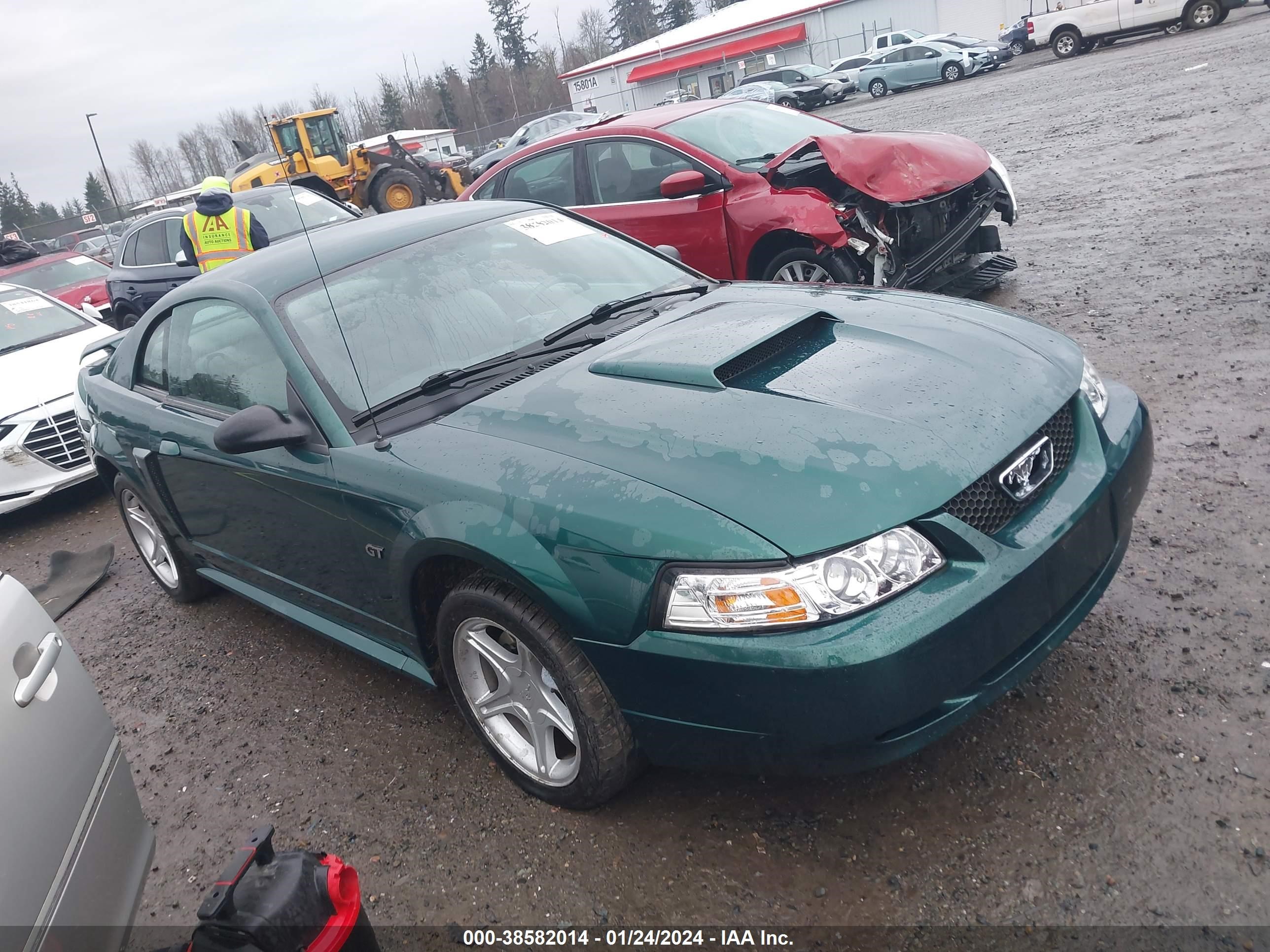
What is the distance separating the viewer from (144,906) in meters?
2.73

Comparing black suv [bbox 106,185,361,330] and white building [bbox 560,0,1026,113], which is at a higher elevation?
white building [bbox 560,0,1026,113]

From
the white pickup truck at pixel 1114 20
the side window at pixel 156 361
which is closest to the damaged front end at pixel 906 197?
the side window at pixel 156 361

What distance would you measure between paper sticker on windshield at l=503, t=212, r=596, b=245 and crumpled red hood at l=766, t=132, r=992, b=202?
2315 mm

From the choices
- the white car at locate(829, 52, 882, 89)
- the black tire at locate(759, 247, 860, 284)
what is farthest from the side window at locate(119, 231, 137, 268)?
the white car at locate(829, 52, 882, 89)

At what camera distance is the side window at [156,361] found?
3928 mm

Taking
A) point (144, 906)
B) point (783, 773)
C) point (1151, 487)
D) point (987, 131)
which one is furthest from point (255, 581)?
point (987, 131)

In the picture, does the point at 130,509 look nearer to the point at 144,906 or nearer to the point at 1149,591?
the point at 144,906

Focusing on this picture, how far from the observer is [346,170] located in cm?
2086

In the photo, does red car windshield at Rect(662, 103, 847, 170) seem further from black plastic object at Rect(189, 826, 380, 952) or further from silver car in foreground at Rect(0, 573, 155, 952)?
black plastic object at Rect(189, 826, 380, 952)

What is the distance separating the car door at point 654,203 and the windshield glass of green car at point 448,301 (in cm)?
240

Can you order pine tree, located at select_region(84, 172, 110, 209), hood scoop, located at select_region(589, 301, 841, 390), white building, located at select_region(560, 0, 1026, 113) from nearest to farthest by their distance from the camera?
hood scoop, located at select_region(589, 301, 841, 390), white building, located at select_region(560, 0, 1026, 113), pine tree, located at select_region(84, 172, 110, 209)

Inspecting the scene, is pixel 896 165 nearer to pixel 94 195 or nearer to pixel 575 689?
pixel 575 689

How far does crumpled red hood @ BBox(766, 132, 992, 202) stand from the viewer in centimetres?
551

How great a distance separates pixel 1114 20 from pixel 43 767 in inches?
1132
